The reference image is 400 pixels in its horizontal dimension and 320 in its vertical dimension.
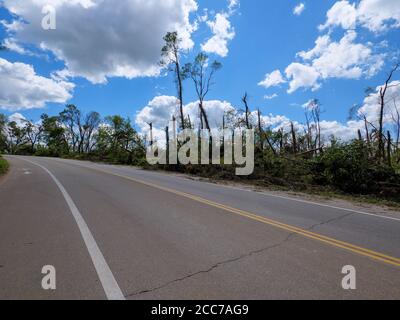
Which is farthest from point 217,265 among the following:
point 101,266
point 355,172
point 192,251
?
point 355,172

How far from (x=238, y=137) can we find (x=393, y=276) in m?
20.8

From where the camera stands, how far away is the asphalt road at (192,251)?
3.58 meters

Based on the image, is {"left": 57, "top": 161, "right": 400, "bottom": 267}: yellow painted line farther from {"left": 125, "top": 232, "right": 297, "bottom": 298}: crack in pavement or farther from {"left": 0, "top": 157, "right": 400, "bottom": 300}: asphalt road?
{"left": 125, "top": 232, "right": 297, "bottom": 298}: crack in pavement

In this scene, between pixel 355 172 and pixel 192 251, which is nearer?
pixel 192 251

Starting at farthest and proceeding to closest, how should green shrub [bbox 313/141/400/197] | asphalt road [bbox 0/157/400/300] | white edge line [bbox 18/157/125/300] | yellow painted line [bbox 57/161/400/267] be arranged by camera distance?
green shrub [bbox 313/141/400/197] < yellow painted line [bbox 57/161/400/267] < asphalt road [bbox 0/157/400/300] < white edge line [bbox 18/157/125/300]

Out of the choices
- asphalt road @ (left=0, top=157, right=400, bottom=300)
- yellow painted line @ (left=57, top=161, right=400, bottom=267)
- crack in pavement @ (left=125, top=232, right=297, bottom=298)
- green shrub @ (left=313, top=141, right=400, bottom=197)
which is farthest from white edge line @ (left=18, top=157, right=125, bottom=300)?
green shrub @ (left=313, top=141, right=400, bottom=197)

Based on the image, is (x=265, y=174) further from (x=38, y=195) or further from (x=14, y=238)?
(x=14, y=238)

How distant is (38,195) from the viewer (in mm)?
10000

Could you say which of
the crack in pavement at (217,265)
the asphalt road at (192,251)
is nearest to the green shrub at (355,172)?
the asphalt road at (192,251)

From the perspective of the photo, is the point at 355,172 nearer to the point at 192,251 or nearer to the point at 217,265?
the point at 192,251

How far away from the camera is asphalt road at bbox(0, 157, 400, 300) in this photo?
3578mm

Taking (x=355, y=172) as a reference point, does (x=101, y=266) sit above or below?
below

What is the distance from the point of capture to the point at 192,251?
484 centimetres
